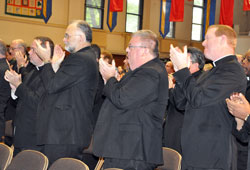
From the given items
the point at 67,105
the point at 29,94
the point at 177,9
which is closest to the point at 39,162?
the point at 67,105

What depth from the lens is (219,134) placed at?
280 centimetres

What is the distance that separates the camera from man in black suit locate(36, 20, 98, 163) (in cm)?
337

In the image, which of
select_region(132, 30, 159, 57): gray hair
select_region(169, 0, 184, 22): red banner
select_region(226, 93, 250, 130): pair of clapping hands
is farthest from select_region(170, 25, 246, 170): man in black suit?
select_region(169, 0, 184, 22): red banner


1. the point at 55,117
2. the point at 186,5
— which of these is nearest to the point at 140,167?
the point at 55,117

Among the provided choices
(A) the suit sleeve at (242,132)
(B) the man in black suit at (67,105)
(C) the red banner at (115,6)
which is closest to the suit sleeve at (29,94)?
(B) the man in black suit at (67,105)

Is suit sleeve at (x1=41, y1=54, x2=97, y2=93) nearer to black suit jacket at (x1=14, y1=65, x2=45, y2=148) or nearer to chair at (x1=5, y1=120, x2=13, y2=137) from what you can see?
black suit jacket at (x1=14, y1=65, x2=45, y2=148)

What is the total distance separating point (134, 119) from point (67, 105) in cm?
75

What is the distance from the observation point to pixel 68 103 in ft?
11.1

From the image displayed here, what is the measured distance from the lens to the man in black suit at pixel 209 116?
2.79 metres

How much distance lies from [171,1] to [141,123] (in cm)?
942

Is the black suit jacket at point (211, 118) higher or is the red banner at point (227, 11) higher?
the red banner at point (227, 11)

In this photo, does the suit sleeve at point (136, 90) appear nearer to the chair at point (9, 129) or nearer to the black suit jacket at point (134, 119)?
the black suit jacket at point (134, 119)

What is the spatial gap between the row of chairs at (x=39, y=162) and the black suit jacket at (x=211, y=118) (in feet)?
1.49

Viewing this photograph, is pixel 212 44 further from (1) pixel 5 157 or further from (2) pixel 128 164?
(1) pixel 5 157
